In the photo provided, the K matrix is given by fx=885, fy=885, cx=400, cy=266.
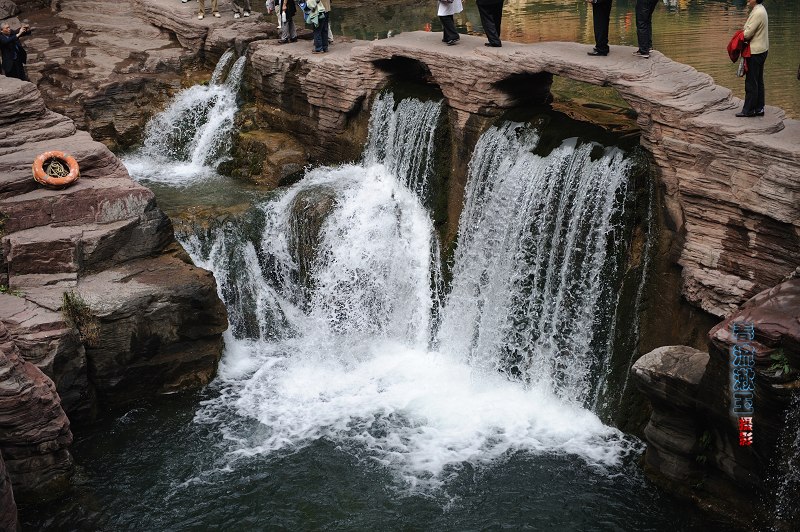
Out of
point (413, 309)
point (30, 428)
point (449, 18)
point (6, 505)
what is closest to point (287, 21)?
point (449, 18)

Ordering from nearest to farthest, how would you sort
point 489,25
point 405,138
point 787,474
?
1. point 787,474
2. point 489,25
3. point 405,138

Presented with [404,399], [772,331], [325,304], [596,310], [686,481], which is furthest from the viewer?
[325,304]

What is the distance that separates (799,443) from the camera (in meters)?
8.11

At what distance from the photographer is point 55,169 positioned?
487 inches

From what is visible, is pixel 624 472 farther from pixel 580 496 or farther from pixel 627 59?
pixel 627 59

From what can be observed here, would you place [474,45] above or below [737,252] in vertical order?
above

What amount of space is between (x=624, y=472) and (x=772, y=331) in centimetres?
282

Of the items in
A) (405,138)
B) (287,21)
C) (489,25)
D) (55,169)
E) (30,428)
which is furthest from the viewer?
(287,21)

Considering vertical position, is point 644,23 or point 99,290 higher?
point 644,23

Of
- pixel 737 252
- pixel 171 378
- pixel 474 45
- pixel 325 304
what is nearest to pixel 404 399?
pixel 325 304

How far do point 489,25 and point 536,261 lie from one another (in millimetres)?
3945

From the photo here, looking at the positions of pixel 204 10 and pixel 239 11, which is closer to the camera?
pixel 239 11

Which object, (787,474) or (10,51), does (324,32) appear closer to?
(10,51)

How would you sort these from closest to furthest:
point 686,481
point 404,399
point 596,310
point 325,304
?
point 686,481 < point 596,310 < point 404,399 < point 325,304
